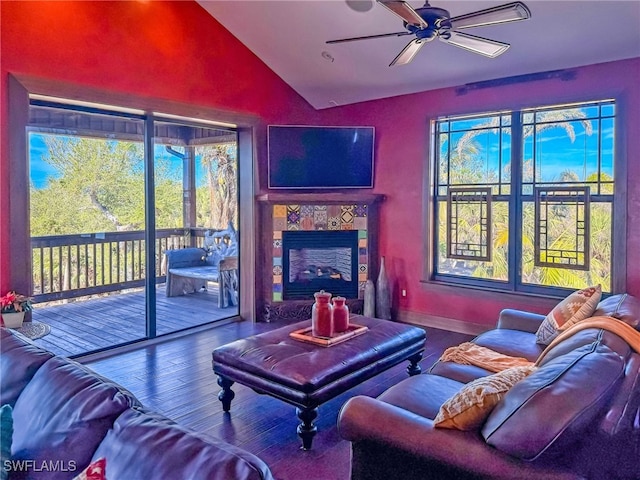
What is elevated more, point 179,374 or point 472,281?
point 472,281

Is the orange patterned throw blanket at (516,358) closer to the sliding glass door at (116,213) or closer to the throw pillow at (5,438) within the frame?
the throw pillow at (5,438)

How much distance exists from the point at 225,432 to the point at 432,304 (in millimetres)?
3270

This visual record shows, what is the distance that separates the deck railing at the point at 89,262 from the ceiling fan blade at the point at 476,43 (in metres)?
3.39

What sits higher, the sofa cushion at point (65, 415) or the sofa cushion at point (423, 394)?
the sofa cushion at point (65, 415)

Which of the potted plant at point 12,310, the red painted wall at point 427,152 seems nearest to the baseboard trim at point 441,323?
the red painted wall at point 427,152

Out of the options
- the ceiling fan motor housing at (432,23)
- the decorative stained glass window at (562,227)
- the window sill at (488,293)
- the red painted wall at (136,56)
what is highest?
the red painted wall at (136,56)

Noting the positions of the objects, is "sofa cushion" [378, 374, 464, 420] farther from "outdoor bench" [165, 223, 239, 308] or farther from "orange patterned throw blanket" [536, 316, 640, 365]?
"outdoor bench" [165, 223, 239, 308]

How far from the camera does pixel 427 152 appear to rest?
5.52 meters

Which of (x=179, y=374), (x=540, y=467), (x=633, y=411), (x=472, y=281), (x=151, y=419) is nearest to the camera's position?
(x=151, y=419)

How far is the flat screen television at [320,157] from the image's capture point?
582 centimetres

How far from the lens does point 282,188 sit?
5.87 m

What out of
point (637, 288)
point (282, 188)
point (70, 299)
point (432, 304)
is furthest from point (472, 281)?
point (70, 299)

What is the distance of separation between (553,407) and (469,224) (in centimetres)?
391

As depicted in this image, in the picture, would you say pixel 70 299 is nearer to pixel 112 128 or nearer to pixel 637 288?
pixel 112 128
